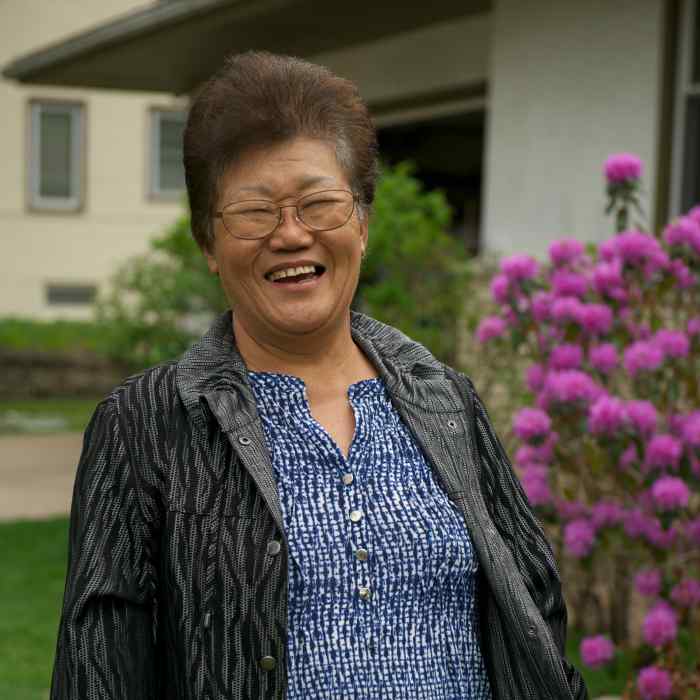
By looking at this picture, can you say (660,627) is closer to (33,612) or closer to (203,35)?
(33,612)

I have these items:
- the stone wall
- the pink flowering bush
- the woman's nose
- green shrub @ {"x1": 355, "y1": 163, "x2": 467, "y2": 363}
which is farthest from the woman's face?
the stone wall

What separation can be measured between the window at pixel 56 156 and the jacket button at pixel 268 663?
18636mm

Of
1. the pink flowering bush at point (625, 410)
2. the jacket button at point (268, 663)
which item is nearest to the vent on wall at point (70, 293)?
the pink flowering bush at point (625, 410)

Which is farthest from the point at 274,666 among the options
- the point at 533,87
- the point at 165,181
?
the point at 165,181

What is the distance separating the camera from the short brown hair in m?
2.24

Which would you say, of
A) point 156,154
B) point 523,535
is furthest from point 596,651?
point 156,154

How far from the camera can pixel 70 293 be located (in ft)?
67.7

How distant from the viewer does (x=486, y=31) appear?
350 inches

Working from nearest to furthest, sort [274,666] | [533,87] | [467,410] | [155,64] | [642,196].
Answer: [274,666] → [467,410] → [642,196] → [533,87] → [155,64]

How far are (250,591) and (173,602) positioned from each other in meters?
0.13

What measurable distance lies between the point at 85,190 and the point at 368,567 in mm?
18712

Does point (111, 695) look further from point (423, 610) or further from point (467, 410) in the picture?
point (467, 410)

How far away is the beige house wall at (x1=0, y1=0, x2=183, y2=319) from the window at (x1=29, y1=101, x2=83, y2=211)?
0.15 metres

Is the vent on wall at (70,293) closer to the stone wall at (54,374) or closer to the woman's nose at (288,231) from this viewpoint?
the stone wall at (54,374)
